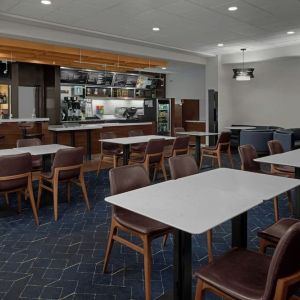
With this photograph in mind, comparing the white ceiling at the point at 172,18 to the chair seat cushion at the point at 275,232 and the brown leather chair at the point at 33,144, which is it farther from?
the chair seat cushion at the point at 275,232

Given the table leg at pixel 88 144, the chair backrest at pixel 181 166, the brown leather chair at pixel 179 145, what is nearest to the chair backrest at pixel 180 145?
the brown leather chair at pixel 179 145

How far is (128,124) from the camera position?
940cm

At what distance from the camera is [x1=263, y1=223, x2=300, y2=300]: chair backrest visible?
4.38 feet

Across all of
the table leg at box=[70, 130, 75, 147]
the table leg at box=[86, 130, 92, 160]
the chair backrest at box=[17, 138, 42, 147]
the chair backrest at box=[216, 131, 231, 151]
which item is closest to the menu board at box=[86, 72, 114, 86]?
the table leg at box=[86, 130, 92, 160]

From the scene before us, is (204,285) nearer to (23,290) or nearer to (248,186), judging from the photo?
(248,186)

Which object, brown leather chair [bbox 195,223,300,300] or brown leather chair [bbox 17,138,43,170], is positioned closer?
brown leather chair [bbox 195,223,300,300]

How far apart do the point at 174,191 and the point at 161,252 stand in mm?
1088

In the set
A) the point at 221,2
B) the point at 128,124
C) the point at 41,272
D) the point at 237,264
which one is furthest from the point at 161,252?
the point at 128,124

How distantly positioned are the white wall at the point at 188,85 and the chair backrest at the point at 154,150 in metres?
7.64

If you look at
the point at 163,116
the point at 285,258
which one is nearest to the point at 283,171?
the point at 285,258

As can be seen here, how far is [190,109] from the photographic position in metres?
13.3

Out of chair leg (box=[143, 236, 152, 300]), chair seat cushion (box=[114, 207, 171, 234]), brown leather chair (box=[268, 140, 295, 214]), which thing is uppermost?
brown leather chair (box=[268, 140, 295, 214])

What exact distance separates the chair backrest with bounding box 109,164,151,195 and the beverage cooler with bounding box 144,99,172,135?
317 inches

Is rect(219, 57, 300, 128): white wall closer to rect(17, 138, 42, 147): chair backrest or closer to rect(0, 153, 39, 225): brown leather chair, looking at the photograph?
rect(17, 138, 42, 147): chair backrest
